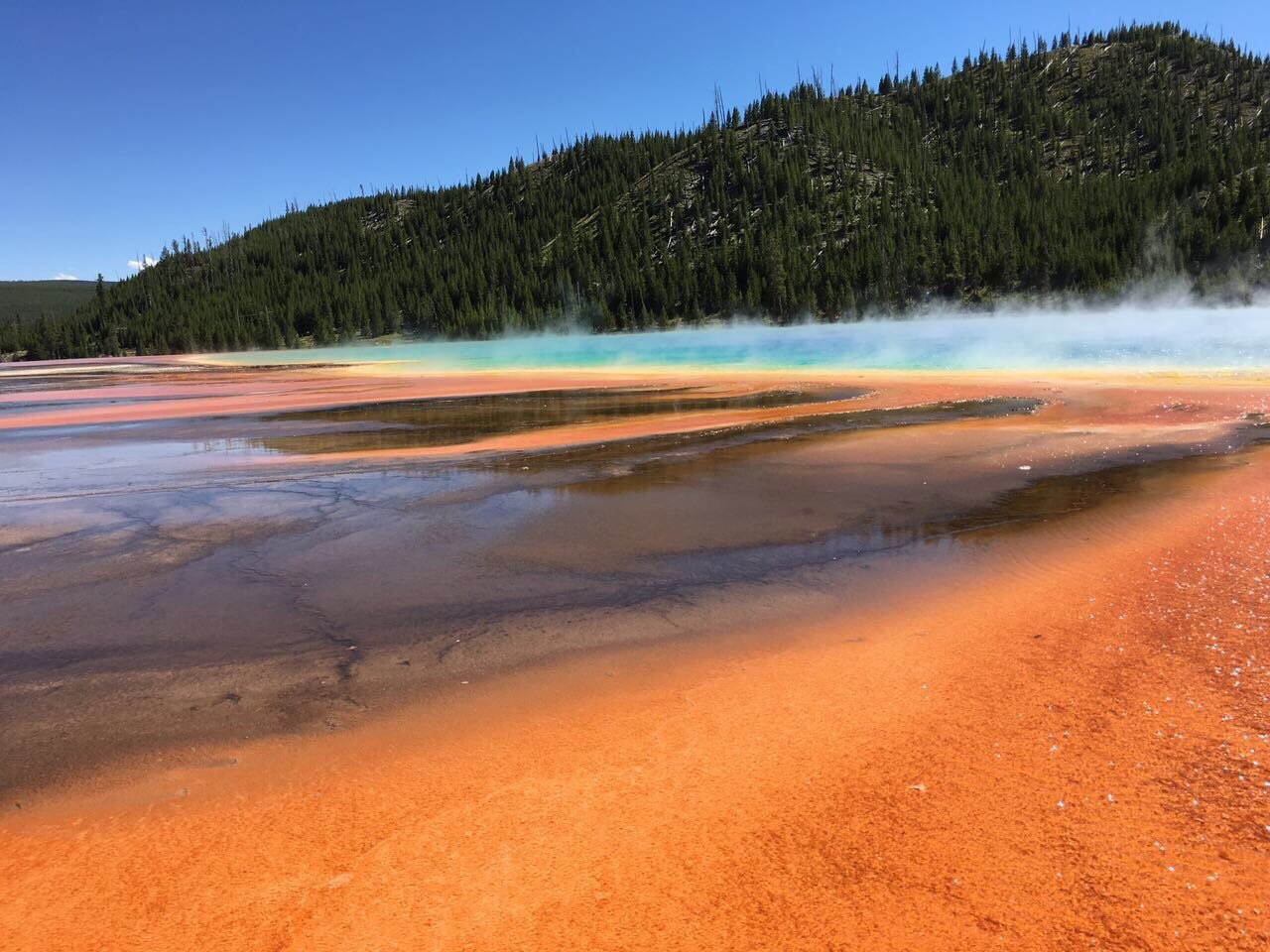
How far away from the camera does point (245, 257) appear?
602 feet

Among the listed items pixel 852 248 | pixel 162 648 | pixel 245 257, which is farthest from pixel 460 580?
pixel 245 257

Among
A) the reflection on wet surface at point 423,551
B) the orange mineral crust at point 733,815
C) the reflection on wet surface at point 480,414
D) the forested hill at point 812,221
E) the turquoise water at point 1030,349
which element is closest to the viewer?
the orange mineral crust at point 733,815

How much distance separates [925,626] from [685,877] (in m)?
3.51

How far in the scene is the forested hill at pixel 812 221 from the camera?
10338 centimetres

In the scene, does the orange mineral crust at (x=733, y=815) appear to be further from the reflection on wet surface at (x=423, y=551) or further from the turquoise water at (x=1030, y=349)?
the turquoise water at (x=1030, y=349)

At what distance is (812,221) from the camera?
127 meters

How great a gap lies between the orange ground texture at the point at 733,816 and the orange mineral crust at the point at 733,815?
1cm

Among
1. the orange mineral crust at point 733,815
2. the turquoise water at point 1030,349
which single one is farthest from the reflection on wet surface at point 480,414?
the turquoise water at point 1030,349

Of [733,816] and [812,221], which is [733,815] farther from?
[812,221]

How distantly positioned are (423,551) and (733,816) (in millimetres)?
5496

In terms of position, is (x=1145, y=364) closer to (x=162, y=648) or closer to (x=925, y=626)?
(x=925, y=626)

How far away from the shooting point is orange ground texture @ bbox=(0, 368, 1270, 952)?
3107mm

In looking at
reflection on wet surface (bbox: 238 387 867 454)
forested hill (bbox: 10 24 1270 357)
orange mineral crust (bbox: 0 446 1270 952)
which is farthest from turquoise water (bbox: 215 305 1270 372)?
orange mineral crust (bbox: 0 446 1270 952)

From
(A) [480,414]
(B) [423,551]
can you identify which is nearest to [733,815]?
(B) [423,551]
